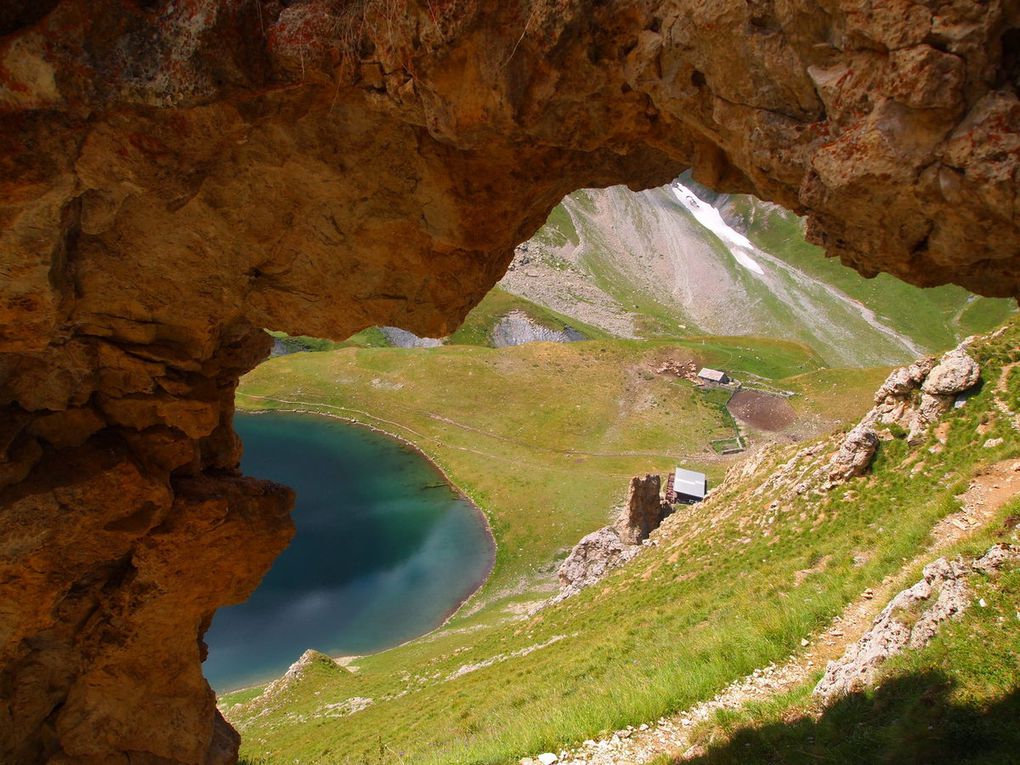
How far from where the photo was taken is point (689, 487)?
171 feet

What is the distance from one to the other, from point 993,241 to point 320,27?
8.03 metres

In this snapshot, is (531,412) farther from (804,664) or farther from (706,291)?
(706,291)

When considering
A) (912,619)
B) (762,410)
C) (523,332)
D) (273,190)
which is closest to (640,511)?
(912,619)

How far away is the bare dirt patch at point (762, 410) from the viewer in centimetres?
6938

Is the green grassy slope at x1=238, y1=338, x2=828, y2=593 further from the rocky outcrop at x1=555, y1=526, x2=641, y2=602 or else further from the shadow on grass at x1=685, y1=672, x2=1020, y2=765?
the shadow on grass at x1=685, y1=672, x2=1020, y2=765

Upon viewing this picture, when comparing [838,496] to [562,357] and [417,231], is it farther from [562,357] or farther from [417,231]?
[562,357]

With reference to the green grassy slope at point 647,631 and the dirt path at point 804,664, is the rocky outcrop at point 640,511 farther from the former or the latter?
the dirt path at point 804,664

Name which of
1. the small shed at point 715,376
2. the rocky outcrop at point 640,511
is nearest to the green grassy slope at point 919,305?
the small shed at point 715,376

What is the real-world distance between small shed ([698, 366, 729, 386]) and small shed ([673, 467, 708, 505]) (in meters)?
25.1

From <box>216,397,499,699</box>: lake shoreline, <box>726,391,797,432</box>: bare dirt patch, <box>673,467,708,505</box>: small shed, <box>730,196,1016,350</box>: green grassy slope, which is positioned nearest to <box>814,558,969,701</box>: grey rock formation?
<box>216,397,499,699</box>: lake shoreline

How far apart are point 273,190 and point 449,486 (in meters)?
50.1

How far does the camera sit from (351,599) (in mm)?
46094

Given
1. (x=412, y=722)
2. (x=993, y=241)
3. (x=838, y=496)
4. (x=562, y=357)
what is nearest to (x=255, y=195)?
(x=993, y=241)

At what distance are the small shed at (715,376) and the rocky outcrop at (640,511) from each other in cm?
3681
